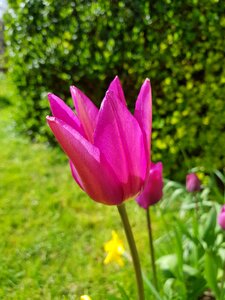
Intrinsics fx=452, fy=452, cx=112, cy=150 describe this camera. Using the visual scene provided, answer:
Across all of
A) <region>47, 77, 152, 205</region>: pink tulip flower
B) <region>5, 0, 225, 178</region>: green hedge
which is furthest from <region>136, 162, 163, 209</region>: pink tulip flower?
<region>5, 0, 225, 178</region>: green hedge

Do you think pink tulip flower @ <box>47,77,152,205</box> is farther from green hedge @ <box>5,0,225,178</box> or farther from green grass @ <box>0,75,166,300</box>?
green hedge @ <box>5,0,225,178</box>

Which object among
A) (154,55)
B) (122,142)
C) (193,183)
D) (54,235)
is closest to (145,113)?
(122,142)

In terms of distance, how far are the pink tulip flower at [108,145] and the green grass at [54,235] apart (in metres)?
1.05

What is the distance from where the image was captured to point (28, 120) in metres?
4.88

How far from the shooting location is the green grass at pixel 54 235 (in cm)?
251

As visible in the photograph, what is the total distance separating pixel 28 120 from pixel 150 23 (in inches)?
81.2

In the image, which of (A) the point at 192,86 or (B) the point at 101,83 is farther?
Answer: (B) the point at 101,83

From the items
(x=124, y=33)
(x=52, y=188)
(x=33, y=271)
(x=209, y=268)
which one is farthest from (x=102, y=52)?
(x=209, y=268)

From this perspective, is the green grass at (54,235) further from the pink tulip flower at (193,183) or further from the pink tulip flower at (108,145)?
the pink tulip flower at (108,145)

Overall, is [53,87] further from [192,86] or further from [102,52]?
[192,86]

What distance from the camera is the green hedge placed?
314cm

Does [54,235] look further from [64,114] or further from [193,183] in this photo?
[64,114]

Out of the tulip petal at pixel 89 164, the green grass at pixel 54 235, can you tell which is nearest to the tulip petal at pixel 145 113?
the tulip petal at pixel 89 164

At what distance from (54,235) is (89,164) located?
236 cm
